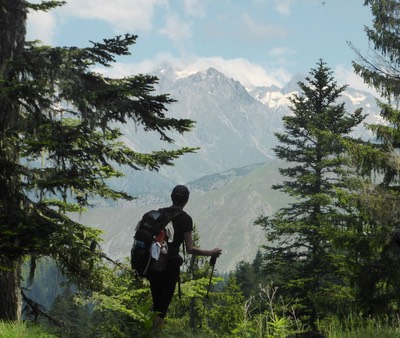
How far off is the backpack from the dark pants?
0.13 metres

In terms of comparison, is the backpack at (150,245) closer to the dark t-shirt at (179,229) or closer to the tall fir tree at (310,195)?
the dark t-shirt at (179,229)

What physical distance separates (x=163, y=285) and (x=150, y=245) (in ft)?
1.81

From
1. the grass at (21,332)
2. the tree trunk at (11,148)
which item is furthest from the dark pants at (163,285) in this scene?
the tree trunk at (11,148)

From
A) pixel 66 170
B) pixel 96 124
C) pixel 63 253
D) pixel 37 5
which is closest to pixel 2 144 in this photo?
pixel 66 170

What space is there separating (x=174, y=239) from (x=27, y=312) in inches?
279

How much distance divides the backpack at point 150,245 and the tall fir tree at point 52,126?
265 cm

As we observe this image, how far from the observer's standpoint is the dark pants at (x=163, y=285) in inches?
193

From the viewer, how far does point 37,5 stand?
30.5ft

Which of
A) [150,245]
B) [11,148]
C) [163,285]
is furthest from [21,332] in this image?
[11,148]

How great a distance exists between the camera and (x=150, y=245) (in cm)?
471

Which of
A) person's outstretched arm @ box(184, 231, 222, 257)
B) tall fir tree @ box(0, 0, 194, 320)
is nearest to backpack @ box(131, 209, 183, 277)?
person's outstretched arm @ box(184, 231, 222, 257)

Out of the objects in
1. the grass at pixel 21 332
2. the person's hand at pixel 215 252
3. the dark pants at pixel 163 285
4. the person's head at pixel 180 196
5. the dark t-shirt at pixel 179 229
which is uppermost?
the person's head at pixel 180 196

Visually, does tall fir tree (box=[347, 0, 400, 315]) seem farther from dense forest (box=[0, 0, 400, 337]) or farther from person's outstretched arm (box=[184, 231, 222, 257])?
person's outstretched arm (box=[184, 231, 222, 257])

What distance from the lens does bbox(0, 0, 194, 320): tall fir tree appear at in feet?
22.8
